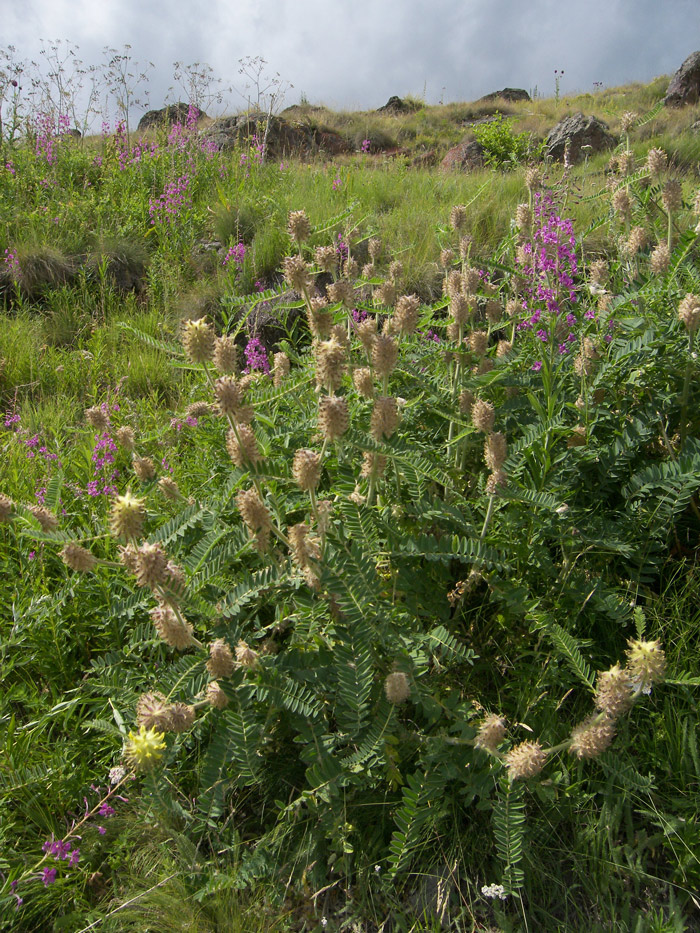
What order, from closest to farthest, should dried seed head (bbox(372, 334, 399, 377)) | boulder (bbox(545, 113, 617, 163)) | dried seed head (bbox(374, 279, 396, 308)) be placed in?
dried seed head (bbox(372, 334, 399, 377)) → dried seed head (bbox(374, 279, 396, 308)) → boulder (bbox(545, 113, 617, 163))

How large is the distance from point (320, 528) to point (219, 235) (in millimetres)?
4417

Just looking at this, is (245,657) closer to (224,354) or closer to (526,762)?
(526,762)

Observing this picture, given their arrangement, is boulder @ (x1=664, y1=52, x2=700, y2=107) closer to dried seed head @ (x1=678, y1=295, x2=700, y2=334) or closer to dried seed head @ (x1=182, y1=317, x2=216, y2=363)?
dried seed head @ (x1=678, y1=295, x2=700, y2=334)

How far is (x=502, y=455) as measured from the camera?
157cm

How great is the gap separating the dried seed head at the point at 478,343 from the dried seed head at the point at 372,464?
53 centimetres

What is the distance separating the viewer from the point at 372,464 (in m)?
1.56

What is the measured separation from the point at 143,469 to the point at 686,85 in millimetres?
16351

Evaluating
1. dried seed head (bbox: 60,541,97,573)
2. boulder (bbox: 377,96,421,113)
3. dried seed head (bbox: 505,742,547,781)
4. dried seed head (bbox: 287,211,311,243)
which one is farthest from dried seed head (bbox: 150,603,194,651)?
boulder (bbox: 377,96,421,113)

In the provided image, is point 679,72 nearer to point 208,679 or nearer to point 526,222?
point 526,222

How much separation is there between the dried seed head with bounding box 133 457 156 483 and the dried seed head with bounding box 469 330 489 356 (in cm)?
100

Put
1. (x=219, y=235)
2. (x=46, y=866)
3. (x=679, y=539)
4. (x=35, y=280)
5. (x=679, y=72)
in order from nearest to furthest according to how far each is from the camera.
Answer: (x=46, y=866)
(x=679, y=539)
(x=35, y=280)
(x=219, y=235)
(x=679, y=72)

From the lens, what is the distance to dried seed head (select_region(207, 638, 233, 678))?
4.46 ft

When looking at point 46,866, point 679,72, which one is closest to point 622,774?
point 46,866

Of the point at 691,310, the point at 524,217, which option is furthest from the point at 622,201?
the point at 691,310
